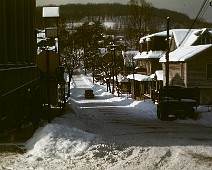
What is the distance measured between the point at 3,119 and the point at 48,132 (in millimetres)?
3715

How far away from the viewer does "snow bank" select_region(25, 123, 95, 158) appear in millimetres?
10906

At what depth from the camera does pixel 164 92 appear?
2669 centimetres

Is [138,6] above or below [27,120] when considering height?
above

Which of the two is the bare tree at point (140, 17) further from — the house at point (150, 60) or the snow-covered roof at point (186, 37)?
the snow-covered roof at point (186, 37)

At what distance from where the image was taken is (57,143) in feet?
37.2

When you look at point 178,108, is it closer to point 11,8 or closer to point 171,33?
point 11,8

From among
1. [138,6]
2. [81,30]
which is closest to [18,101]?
[138,6]

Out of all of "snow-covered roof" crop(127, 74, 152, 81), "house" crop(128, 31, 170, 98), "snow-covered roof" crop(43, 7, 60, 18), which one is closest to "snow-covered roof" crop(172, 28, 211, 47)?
"house" crop(128, 31, 170, 98)

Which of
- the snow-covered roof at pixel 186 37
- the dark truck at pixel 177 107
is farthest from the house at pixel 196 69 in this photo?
the dark truck at pixel 177 107

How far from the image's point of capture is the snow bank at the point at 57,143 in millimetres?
10906

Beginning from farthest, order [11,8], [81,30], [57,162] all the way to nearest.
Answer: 1. [81,30]
2. [11,8]
3. [57,162]

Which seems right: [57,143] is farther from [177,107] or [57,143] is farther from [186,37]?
[186,37]

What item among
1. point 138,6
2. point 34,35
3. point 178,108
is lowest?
point 178,108

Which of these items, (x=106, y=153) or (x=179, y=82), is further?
(x=179, y=82)
